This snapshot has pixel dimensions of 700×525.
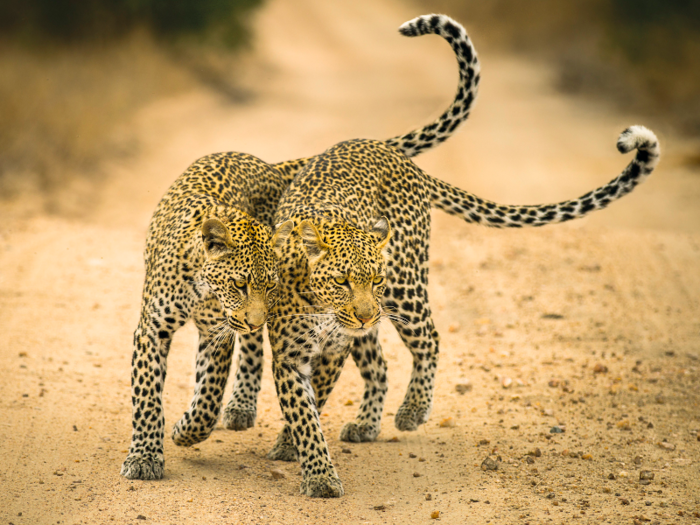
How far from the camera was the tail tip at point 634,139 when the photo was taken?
256 inches

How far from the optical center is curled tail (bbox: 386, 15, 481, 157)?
6824 millimetres

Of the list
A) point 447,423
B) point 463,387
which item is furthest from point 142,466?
point 463,387

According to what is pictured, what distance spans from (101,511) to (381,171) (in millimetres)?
3417

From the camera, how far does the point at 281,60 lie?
99.3 feet

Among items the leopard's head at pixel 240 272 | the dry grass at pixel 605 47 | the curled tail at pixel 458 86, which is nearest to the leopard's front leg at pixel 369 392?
the leopard's head at pixel 240 272

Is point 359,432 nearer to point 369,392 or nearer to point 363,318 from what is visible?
point 369,392

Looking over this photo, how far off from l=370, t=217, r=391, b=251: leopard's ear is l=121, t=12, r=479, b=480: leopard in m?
0.75

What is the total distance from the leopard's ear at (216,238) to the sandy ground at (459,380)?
1625 millimetres

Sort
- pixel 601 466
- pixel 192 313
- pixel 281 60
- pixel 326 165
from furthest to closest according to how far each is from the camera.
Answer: pixel 281 60 → pixel 326 165 → pixel 601 466 → pixel 192 313

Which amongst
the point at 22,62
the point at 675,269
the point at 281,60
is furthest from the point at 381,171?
the point at 281,60

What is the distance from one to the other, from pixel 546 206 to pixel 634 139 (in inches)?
39.7

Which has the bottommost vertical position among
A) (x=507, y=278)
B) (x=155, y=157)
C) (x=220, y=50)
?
(x=507, y=278)

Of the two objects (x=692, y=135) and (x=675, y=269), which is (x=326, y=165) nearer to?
(x=675, y=269)

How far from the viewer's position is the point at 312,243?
549 cm
